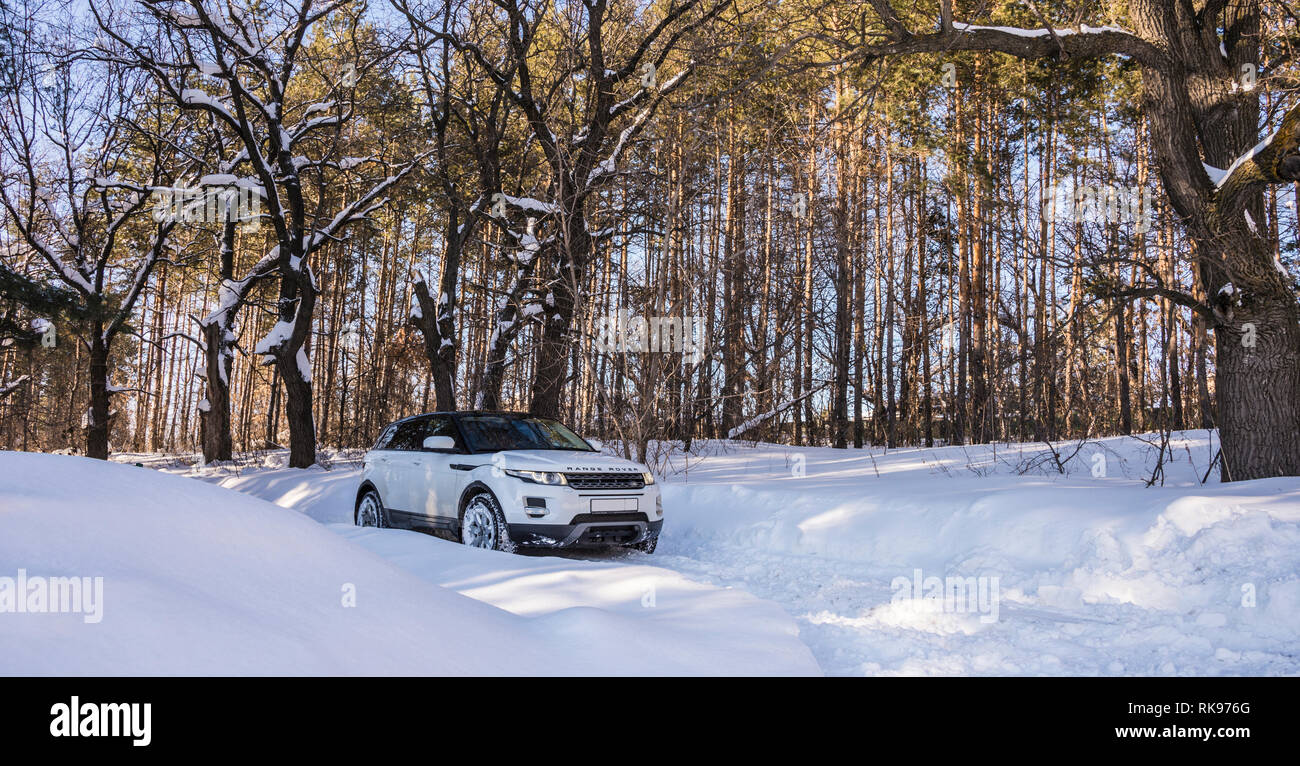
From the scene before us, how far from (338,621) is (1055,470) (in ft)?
35.5

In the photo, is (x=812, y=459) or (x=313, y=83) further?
(x=313, y=83)

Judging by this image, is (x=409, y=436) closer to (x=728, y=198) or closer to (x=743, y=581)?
(x=743, y=581)

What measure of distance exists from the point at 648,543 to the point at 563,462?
1.33 m

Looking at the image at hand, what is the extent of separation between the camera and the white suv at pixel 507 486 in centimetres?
750

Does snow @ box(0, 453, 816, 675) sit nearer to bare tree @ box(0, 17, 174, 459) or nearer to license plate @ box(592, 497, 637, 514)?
license plate @ box(592, 497, 637, 514)

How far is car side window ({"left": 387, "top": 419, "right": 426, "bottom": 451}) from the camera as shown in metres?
9.38

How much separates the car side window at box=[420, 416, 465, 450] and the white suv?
16mm

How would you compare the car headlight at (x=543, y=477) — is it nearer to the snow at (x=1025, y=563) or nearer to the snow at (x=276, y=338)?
the snow at (x=1025, y=563)

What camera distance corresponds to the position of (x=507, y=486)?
7633 mm

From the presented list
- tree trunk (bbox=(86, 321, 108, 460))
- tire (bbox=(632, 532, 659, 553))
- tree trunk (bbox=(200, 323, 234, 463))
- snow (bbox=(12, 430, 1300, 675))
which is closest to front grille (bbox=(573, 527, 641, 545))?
tire (bbox=(632, 532, 659, 553))

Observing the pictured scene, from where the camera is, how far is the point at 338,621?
283 centimetres

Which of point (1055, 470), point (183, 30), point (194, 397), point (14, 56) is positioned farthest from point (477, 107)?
point (194, 397)
